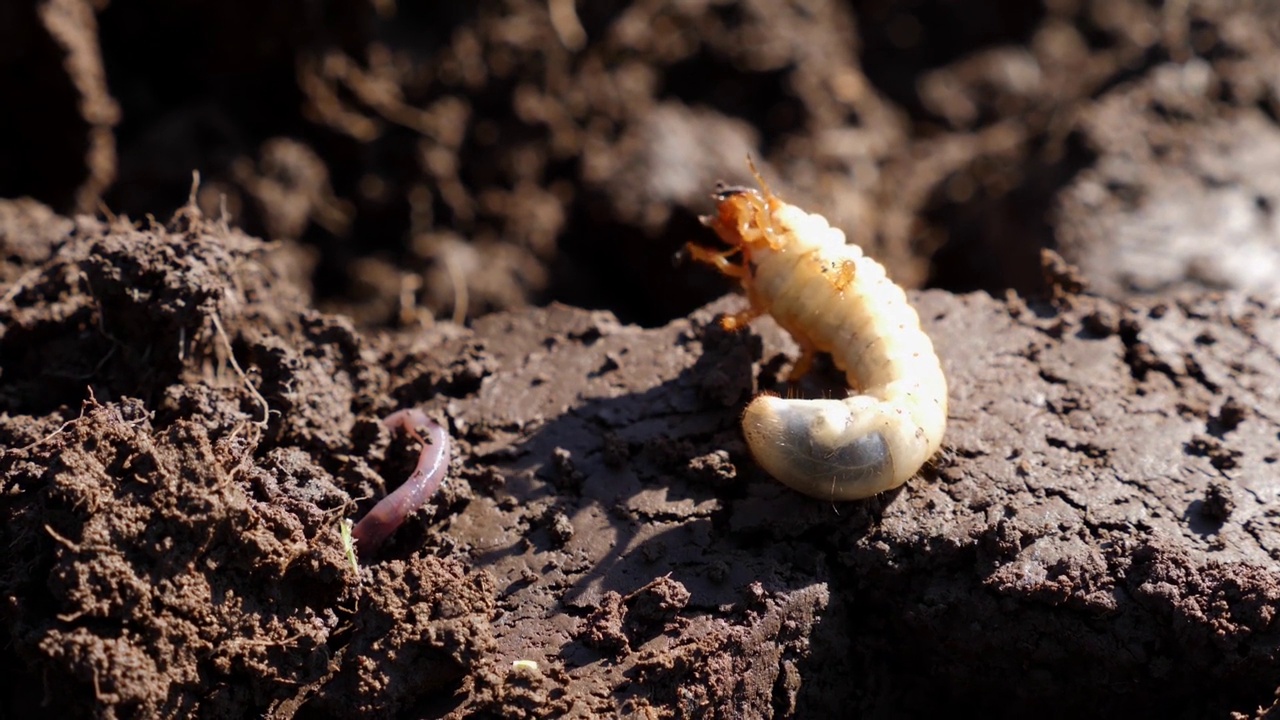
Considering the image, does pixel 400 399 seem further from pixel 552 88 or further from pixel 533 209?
pixel 552 88

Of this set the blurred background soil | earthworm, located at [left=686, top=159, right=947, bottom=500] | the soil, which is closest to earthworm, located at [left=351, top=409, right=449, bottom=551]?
the soil

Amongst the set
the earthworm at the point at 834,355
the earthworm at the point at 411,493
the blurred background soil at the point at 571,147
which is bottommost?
the earthworm at the point at 411,493

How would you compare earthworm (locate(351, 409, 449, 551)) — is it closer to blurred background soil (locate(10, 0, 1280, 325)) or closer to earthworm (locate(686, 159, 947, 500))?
earthworm (locate(686, 159, 947, 500))

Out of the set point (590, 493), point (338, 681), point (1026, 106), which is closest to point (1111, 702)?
point (590, 493)

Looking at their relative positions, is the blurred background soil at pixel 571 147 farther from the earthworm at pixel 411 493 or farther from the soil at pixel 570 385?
the earthworm at pixel 411 493

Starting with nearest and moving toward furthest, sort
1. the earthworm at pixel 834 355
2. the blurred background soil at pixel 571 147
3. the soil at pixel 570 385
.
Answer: the soil at pixel 570 385 < the earthworm at pixel 834 355 < the blurred background soil at pixel 571 147

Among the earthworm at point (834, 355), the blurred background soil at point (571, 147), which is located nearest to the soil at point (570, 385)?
the blurred background soil at point (571, 147)
